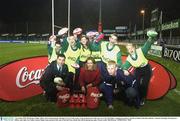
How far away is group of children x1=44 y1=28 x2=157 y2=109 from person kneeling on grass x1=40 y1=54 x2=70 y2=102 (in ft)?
0.40

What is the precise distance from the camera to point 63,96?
258 inches

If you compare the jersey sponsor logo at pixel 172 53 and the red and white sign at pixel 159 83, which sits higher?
the jersey sponsor logo at pixel 172 53

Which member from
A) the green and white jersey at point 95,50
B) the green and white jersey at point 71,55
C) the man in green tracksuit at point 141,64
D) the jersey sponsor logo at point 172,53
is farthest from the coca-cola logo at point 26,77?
the jersey sponsor logo at point 172,53

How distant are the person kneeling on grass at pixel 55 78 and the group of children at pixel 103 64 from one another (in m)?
0.12

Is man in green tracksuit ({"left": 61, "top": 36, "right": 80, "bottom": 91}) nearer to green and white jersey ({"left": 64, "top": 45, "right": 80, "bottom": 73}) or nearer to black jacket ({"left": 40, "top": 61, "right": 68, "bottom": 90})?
green and white jersey ({"left": 64, "top": 45, "right": 80, "bottom": 73})

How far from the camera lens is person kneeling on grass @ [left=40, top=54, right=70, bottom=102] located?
6527mm

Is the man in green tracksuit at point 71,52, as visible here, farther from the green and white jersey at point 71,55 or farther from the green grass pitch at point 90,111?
the green grass pitch at point 90,111

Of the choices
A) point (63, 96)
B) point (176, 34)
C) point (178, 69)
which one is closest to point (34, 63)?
point (63, 96)

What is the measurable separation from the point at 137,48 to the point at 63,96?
5.65ft

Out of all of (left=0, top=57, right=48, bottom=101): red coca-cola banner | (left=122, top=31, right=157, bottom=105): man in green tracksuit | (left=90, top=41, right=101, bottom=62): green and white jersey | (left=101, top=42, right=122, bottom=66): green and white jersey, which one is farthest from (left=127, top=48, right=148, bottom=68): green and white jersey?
(left=0, top=57, right=48, bottom=101): red coca-cola banner

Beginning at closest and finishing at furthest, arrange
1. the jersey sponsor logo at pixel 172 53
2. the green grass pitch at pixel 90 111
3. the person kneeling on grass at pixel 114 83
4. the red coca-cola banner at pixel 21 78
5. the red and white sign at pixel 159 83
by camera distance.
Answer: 1. the green grass pitch at pixel 90 111
2. the person kneeling on grass at pixel 114 83
3. the red coca-cola banner at pixel 21 78
4. the red and white sign at pixel 159 83
5. the jersey sponsor logo at pixel 172 53

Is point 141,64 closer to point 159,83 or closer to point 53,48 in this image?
point 159,83

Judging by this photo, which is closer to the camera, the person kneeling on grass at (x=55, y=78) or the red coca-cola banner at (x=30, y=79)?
the person kneeling on grass at (x=55, y=78)

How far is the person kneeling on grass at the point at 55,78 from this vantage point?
653 cm
